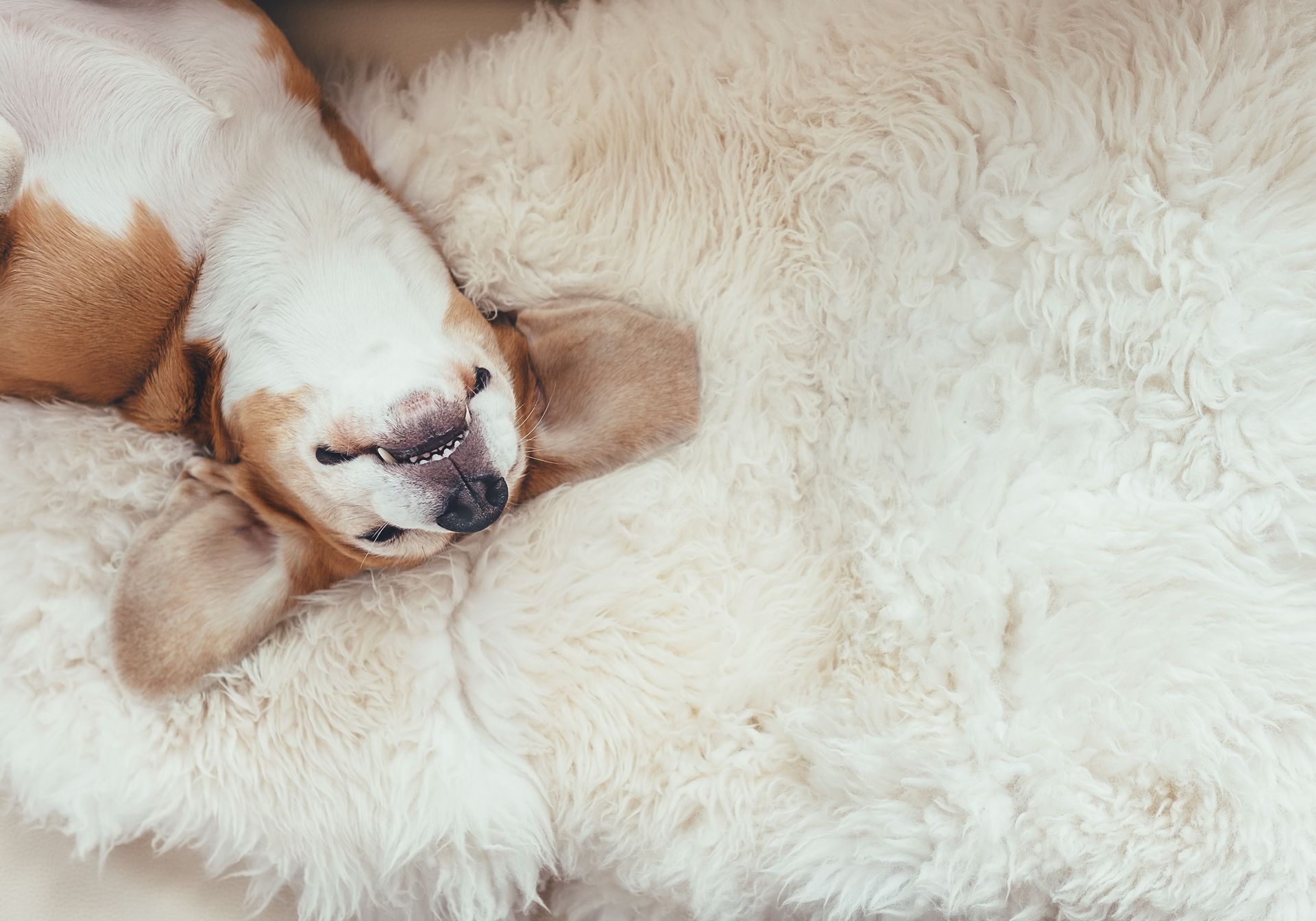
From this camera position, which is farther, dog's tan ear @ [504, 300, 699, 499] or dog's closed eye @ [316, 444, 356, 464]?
dog's tan ear @ [504, 300, 699, 499]

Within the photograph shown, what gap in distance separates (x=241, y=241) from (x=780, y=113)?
75cm

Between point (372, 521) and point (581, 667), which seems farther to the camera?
point (581, 667)

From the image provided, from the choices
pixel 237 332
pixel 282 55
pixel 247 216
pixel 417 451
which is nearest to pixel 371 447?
pixel 417 451

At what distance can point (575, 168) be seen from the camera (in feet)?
4.25

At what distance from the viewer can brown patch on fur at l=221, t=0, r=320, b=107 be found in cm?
121

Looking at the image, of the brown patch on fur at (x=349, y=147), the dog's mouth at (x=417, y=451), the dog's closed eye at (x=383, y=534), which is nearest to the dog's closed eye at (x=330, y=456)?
the dog's mouth at (x=417, y=451)

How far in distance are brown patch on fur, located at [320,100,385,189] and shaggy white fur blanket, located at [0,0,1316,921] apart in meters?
0.05

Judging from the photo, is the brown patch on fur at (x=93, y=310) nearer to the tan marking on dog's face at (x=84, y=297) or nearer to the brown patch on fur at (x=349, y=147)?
the tan marking on dog's face at (x=84, y=297)

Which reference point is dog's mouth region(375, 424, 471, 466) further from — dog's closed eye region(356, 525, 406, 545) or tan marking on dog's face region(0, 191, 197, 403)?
tan marking on dog's face region(0, 191, 197, 403)

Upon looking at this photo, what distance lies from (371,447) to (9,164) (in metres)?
0.54

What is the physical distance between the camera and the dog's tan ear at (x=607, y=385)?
1.24 metres

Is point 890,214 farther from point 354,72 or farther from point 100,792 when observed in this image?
point 100,792

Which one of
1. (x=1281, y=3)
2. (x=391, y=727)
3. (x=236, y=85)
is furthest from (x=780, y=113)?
(x=391, y=727)

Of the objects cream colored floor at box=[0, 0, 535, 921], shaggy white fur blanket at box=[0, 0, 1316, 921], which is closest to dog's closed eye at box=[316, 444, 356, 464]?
shaggy white fur blanket at box=[0, 0, 1316, 921]
